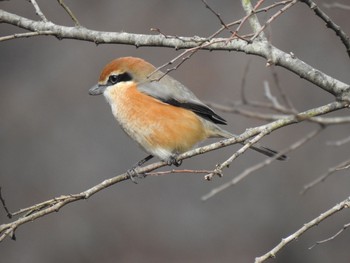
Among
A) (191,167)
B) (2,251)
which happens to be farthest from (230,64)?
(2,251)

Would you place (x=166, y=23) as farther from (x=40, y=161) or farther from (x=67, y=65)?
(x=40, y=161)

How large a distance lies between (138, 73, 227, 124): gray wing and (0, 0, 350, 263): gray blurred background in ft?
8.54

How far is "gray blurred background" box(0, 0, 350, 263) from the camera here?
24.1 ft

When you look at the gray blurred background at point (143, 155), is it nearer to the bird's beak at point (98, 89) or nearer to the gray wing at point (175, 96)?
the gray wing at point (175, 96)

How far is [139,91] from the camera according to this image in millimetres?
4441

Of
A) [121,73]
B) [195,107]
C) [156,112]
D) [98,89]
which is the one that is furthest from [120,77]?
[195,107]

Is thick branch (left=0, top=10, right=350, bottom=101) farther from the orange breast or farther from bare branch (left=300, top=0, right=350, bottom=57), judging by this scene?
the orange breast

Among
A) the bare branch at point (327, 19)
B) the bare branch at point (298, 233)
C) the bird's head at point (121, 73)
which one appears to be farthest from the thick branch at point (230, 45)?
the bird's head at point (121, 73)

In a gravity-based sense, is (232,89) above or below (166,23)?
below

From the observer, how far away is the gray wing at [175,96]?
4418mm

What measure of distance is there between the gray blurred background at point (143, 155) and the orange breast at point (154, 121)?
2680 mm

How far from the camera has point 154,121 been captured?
433cm

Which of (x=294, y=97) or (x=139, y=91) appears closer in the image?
(x=139, y=91)

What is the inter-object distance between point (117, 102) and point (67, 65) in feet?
12.8
